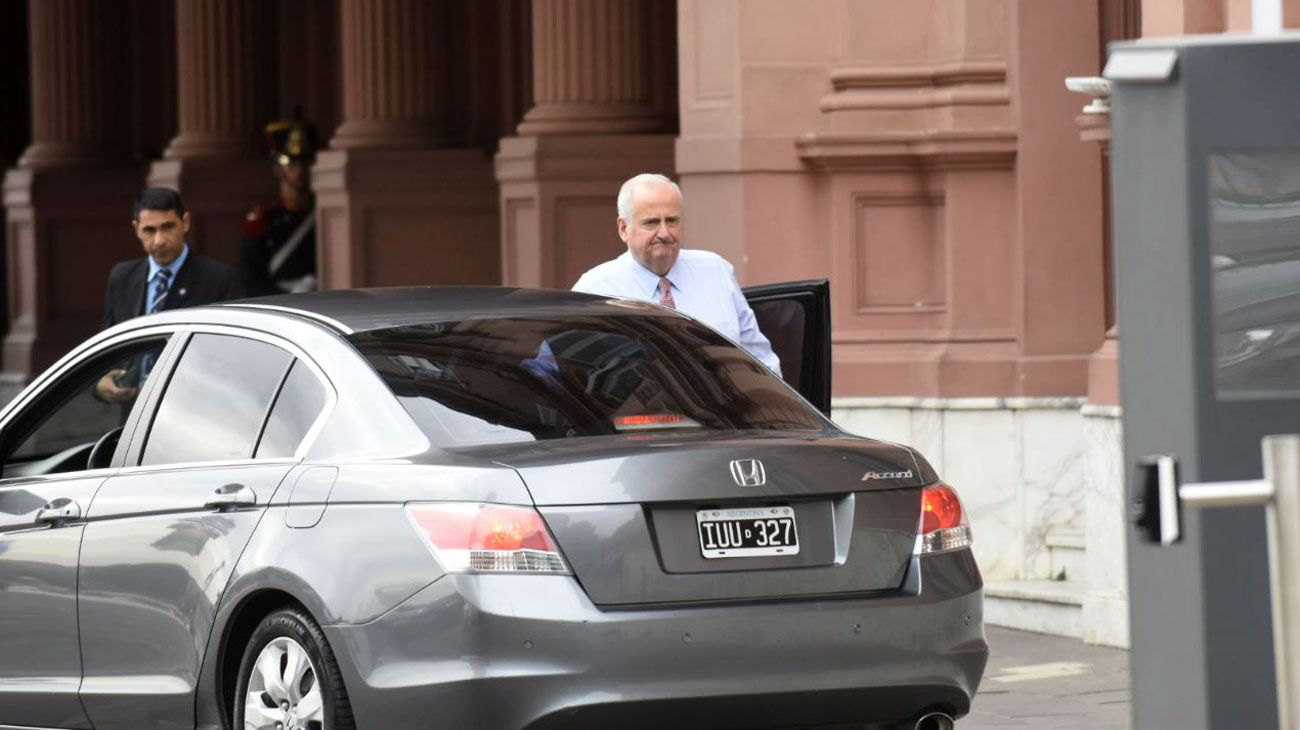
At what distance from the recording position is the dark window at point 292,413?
739 centimetres

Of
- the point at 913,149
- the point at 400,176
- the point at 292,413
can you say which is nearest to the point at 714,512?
the point at 292,413

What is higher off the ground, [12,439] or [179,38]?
[179,38]

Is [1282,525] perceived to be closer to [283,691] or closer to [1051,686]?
[283,691]

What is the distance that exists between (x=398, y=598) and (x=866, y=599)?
3.74 feet

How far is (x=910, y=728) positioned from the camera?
7102mm

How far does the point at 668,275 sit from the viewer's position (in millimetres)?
9328

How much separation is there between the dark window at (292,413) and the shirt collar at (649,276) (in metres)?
1.98

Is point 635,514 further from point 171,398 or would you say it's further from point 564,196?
point 564,196

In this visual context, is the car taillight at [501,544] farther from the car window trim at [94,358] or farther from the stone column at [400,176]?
the stone column at [400,176]

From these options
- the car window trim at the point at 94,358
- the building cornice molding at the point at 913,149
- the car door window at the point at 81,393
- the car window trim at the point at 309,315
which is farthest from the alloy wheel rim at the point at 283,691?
the building cornice molding at the point at 913,149

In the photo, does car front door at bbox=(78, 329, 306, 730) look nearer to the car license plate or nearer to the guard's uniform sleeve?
the car license plate

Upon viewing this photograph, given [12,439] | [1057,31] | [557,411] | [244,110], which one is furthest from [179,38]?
[557,411]

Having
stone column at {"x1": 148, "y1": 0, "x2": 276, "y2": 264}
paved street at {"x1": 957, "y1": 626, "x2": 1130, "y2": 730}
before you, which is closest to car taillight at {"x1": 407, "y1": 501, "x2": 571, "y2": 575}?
paved street at {"x1": 957, "y1": 626, "x2": 1130, "y2": 730}

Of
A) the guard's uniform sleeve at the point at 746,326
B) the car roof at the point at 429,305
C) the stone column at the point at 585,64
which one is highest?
the stone column at the point at 585,64
